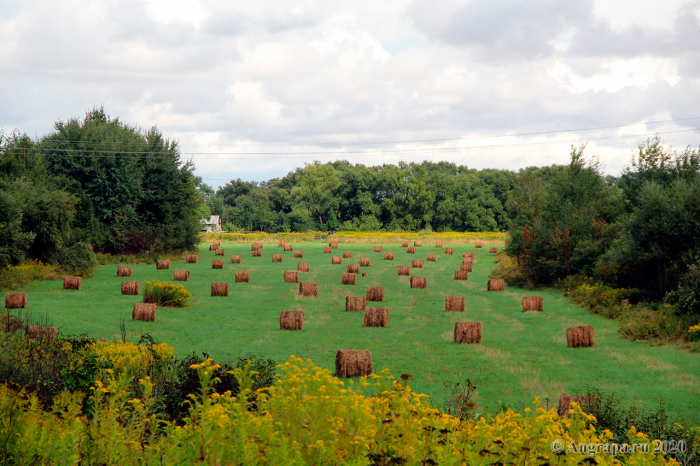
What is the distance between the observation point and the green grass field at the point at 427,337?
11.8 meters

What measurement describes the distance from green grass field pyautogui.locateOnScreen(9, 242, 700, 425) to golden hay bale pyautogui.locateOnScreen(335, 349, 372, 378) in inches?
35.0

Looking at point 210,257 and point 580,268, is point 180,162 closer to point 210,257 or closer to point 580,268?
point 210,257

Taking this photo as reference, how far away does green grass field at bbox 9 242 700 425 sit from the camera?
1177 centimetres

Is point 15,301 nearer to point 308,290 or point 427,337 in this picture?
point 308,290

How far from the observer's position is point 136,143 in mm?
45281

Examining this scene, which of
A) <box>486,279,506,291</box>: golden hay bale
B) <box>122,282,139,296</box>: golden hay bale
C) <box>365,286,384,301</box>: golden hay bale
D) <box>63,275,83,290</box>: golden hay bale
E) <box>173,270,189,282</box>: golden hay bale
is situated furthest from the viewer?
<box>173,270,189,282</box>: golden hay bale

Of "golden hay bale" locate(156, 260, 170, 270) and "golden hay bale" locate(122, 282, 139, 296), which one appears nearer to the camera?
"golden hay bale" locate(122, 282, 139, 296)

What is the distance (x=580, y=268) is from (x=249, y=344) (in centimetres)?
2059

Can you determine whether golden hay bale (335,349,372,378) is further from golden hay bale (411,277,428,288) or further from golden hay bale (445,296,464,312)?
golden hay bale (411,277,428,288)

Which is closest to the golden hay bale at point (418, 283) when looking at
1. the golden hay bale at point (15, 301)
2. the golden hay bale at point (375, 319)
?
the golden hay bale at point (375, 319)

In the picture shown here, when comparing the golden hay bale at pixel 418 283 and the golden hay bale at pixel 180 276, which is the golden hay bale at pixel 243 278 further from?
the golden hay bale at pixel 418 283

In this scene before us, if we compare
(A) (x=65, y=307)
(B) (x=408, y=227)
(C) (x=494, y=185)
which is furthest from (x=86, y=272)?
(C) (x=494, y=185)

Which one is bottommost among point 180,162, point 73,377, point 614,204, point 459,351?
point 459,351

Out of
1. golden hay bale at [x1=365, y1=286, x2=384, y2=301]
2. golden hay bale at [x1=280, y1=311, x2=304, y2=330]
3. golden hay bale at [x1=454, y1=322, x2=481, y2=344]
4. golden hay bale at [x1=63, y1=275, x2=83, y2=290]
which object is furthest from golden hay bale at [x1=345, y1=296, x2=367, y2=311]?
golden hay bale at [x1=63, y1=275, x2=83, y2=290]
